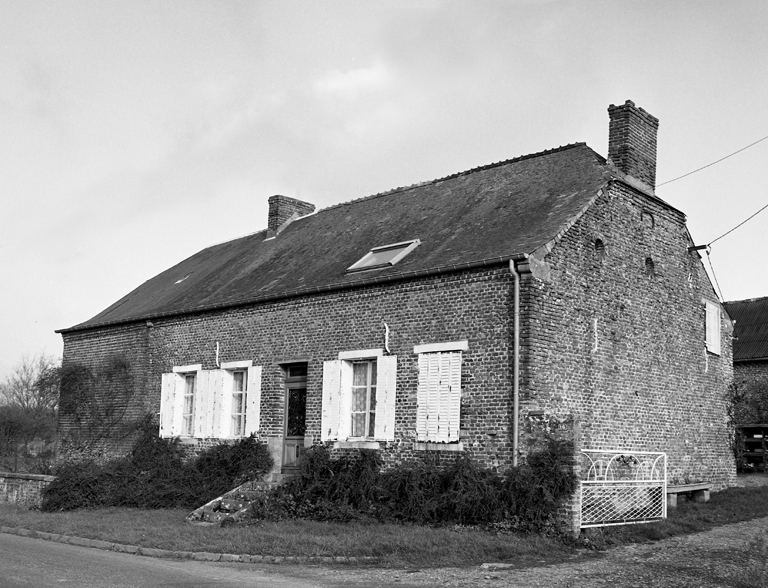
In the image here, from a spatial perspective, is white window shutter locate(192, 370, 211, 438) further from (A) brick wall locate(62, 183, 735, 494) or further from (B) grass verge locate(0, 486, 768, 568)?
(B) grass verge locate(0, 486, 768, 568)

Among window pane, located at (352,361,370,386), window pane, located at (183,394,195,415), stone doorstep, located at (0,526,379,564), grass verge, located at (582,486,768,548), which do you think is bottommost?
stone doorstep, located at (0,526,379,564)

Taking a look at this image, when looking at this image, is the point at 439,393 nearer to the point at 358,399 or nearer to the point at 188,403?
the point at 358,399

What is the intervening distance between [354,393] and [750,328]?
2068cm

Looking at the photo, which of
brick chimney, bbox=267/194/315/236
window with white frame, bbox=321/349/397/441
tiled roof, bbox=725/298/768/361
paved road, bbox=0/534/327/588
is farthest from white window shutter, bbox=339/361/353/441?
tiled roof, bbox=725/298/768/361

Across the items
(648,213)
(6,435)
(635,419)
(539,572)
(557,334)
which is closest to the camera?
(539,572)

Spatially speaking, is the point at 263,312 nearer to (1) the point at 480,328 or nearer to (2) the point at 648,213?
(1) the point at 480,328

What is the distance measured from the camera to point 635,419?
16062 millimetres

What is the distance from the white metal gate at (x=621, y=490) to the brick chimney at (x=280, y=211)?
1279cm

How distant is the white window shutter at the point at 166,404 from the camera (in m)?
20.4

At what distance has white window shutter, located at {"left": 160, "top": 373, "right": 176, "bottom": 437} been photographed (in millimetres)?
20438

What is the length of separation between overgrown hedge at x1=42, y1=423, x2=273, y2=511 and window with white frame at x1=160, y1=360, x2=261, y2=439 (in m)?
0.73

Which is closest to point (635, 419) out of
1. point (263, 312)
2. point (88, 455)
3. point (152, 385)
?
point (263, 312)

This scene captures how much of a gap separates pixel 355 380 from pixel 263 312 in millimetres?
3166

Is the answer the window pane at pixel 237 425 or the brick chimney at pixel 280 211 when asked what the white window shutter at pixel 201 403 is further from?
the brick chimney at pixel 280 211
